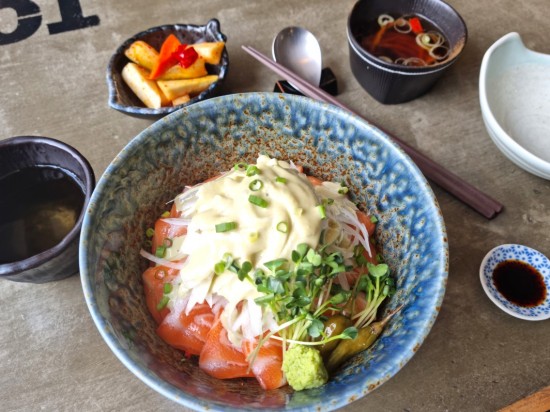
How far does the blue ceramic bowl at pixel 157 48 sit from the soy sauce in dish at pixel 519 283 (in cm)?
156

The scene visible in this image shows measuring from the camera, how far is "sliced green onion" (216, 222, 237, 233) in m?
1.36

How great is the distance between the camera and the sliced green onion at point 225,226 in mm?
1357

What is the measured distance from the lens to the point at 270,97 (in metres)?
1.64

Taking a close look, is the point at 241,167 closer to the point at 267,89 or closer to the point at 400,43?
the point at 267,89

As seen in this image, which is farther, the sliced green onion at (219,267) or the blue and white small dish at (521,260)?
the blue and white small dish at (521,260)

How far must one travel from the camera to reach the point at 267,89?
2.42 meters

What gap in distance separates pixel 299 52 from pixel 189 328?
5.43ft

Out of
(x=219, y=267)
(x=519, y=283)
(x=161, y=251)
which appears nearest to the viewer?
(x=219, y=267)

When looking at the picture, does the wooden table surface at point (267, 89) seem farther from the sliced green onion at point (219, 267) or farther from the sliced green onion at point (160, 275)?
the sliced green onion at point (219, 267)

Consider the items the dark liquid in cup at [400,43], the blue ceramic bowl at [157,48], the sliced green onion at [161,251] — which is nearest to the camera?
the sliced green onion at [161,251]

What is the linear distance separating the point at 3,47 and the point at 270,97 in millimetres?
1901

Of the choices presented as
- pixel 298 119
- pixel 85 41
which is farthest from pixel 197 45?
pixel 298 119

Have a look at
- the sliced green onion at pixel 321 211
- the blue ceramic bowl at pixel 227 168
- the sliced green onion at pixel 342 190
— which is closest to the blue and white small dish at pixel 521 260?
the blue ceramic bowl at pixel 227 168

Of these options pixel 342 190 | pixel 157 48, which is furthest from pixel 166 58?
pixel 342 190
